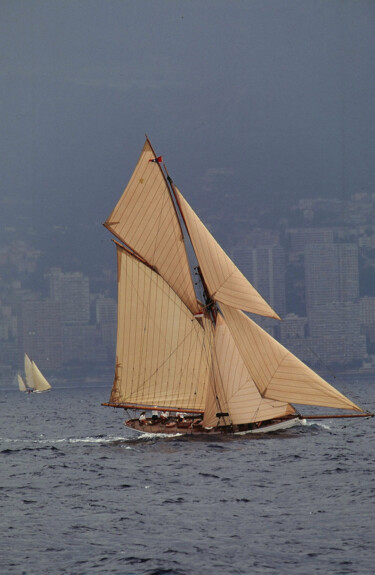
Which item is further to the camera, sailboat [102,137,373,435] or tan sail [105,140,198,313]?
tan sail [105,140,198,313]

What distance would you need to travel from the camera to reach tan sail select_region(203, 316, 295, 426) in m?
42.4

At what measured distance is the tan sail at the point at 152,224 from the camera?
45.5 meters

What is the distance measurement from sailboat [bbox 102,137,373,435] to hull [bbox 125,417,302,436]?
0.05 metres

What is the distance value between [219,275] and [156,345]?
5156mm

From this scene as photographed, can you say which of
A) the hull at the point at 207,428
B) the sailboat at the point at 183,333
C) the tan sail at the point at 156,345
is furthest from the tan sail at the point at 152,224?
the hull at the point at 207,428

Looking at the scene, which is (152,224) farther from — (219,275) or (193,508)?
(193,508)

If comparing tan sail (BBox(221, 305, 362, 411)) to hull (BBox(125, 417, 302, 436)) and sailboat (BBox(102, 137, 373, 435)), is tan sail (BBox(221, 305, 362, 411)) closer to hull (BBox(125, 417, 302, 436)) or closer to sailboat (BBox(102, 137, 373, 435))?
sailboat (BBox(102, 137, 373, 435))

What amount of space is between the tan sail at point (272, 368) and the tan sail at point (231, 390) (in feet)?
1.01

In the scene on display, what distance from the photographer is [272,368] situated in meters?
42.0

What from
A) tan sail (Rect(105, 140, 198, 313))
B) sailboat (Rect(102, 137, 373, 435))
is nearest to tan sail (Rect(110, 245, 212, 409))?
sailboat (Rect(102, 137, 373, 435))

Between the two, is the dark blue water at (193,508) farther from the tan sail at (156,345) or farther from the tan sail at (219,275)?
the tan sail at (219,275)

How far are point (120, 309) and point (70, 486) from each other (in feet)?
53.2

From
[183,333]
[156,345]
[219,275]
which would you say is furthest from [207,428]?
[219,275]

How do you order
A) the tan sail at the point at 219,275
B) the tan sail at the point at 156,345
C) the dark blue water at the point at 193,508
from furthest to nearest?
the tan sail at the point at 156,345 → the tan sail at the point at 219,275 → the dark blue water at the point at 193,508
